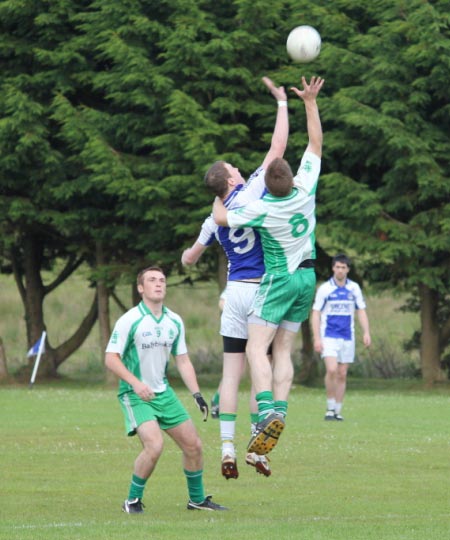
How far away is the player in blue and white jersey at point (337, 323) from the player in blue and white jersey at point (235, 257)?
9289 mm

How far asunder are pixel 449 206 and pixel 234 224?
20.6m

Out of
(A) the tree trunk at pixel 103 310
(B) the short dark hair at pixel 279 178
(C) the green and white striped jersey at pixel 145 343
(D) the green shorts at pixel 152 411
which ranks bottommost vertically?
(D) the green shorts at pixel 152 411

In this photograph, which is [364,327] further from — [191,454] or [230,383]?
[191,454]

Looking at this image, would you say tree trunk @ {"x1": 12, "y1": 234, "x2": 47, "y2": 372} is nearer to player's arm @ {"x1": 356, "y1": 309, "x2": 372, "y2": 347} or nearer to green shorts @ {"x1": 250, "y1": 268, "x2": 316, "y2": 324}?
player's arm @ {"x1": 356, "y1": 309, "x2": 372, "y2": 347}

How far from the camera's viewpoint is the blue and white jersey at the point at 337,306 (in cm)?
2238

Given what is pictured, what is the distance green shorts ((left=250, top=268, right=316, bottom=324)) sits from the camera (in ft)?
39.8

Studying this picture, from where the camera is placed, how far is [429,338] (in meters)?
33.8

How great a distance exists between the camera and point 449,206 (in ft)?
104

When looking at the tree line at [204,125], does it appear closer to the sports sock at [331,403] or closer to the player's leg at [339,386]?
the player's leg at [339,386]

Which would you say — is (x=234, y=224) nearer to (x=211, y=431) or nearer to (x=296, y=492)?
(x=296, y=492)

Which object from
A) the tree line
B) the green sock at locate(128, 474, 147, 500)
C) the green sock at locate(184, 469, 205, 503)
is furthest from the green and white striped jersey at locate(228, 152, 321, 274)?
the tree line

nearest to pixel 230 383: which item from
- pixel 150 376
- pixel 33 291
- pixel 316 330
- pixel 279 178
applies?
pixel 150 376

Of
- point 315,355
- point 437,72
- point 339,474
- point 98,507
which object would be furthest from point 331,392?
point 315,355

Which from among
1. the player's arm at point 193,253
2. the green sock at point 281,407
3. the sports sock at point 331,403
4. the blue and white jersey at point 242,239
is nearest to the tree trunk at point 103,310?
the sports sock at point 331,403
